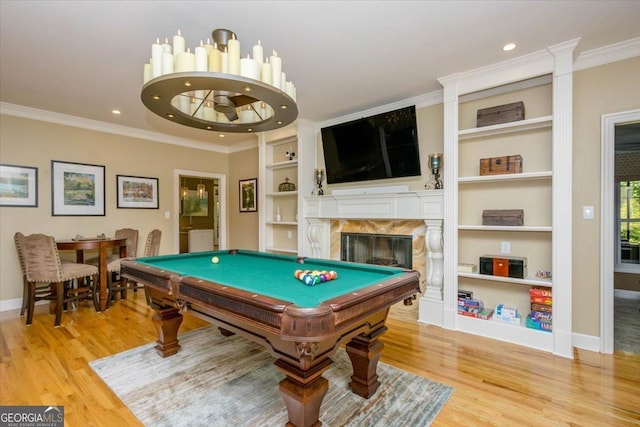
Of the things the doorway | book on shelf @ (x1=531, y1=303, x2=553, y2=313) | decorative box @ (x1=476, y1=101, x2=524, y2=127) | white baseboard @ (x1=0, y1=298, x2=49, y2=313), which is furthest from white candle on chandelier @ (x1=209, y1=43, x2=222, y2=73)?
the doorway

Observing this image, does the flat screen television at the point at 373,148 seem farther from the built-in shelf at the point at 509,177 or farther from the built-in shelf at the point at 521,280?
the built-in shelf at the point at 521,280

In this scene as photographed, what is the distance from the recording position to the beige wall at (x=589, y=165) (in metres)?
2.61

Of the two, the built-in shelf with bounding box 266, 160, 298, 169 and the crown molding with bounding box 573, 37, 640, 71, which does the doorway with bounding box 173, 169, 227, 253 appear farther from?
the crown molding with bounding box 573, 37, 640, 71

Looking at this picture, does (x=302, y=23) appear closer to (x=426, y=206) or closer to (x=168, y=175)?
(x=426, y=206)

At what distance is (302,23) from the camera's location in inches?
87.8

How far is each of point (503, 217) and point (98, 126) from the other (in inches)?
218

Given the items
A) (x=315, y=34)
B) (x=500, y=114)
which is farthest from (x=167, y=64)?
(x=500, y=114)

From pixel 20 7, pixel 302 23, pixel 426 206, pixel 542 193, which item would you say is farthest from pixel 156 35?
pixel 542 193

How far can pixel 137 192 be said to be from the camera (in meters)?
4.98

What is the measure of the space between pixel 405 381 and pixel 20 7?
3.68 meters

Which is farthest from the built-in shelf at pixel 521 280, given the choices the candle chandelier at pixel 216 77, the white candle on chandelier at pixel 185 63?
the white candle on chandelier at pixel 185 63

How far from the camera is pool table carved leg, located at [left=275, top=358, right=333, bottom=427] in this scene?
146cm

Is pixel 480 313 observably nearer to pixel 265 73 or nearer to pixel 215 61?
pixel 265 73

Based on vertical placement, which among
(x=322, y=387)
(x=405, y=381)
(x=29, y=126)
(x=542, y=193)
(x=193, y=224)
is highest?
(x=29, y=126)
